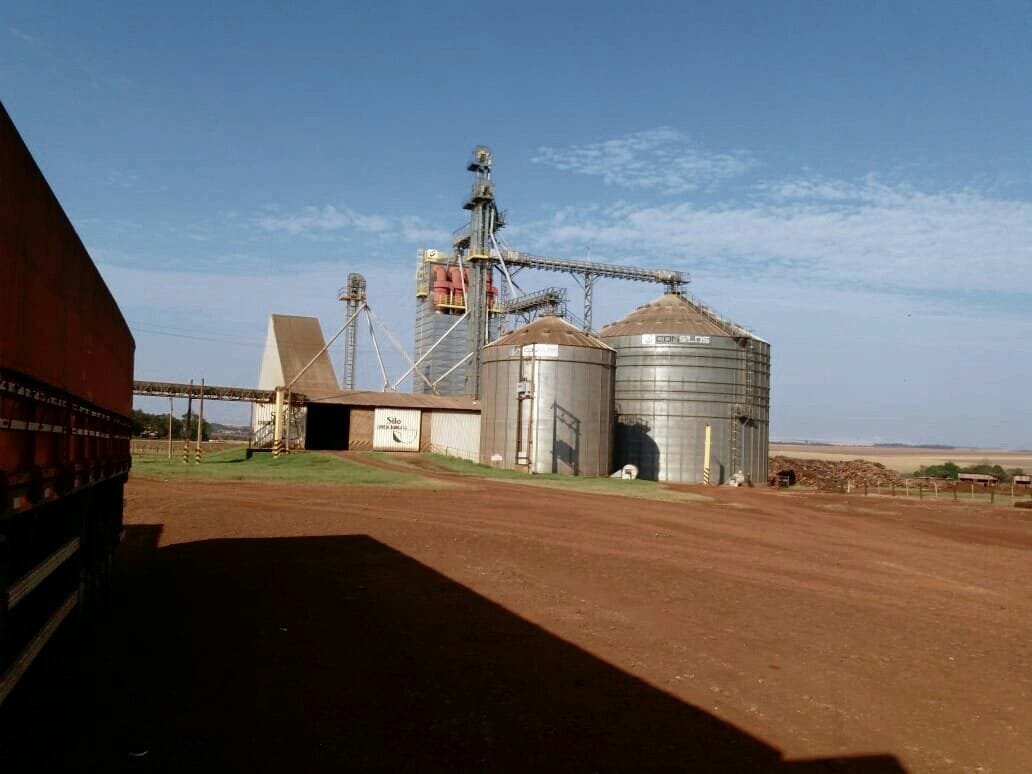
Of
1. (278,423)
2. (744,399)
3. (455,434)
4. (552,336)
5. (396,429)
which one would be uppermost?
(552,336)

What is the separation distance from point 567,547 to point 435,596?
5610mm

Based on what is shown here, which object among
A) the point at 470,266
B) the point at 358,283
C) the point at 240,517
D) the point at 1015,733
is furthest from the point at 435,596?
the point at 358,283

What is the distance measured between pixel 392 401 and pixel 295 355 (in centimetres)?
1467

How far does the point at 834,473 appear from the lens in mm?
59344

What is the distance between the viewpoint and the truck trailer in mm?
4426

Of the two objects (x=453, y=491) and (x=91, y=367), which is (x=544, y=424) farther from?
(x=91, y=367)

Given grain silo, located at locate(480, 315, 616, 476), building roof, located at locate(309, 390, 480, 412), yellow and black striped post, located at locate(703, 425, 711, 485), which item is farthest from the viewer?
building roof, located at locate(309, 390, 480, 412)

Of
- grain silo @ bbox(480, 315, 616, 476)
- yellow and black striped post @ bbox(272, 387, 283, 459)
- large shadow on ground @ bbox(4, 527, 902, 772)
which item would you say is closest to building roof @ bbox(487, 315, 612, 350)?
grain silo @ bbox(480, 315, 616, 476)

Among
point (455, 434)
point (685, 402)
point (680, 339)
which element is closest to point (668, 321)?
point (680, 339)

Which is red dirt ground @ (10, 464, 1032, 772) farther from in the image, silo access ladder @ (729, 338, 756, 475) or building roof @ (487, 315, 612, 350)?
silo access ladder @ (729, 338, 756, 475)

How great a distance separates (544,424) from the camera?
43.9 metres

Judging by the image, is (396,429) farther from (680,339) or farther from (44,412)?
(44,412)

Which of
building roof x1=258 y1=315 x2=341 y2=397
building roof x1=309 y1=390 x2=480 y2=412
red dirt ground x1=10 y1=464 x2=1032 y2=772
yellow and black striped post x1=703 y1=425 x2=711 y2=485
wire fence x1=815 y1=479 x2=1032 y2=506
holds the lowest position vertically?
wire fence x1=815 y1=479 x2=1032 y2=506

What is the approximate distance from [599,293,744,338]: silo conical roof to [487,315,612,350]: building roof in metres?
3.94
